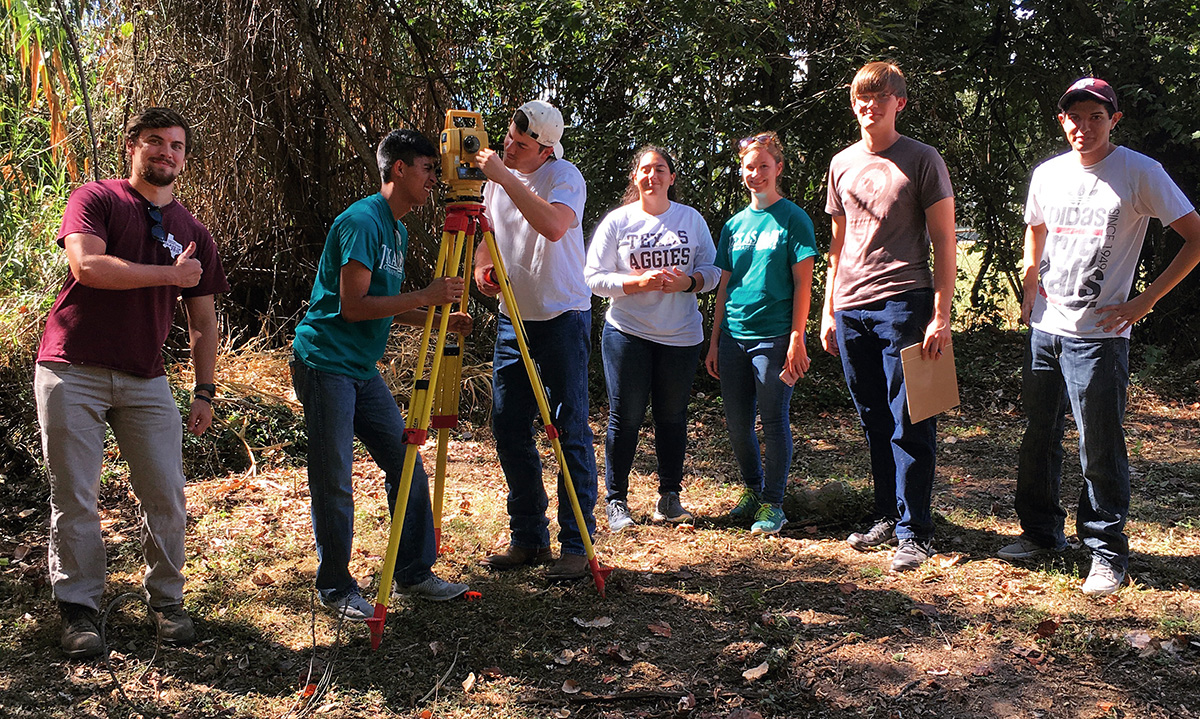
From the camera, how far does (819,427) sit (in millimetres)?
7625

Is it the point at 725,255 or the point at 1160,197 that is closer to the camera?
the point at 1160,197

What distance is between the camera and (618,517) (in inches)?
194

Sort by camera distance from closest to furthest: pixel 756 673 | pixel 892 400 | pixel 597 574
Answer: pixel 756 673, pixel 597 574, pixel 892 400

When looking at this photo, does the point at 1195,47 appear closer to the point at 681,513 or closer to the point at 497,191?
the point at 681,513

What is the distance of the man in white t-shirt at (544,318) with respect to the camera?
3893 mm

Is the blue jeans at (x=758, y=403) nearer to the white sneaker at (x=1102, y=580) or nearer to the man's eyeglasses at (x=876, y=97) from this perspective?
the man's eyeglasses at (x=876, y=97)

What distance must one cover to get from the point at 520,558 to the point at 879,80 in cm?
262

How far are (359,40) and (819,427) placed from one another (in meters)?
4.91

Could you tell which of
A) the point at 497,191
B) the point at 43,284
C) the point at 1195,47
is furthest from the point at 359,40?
the point at 1195,47

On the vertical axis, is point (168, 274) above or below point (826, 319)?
above

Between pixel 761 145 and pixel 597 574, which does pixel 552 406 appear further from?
pixel 761 145

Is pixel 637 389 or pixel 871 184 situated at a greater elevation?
pixel 871 184

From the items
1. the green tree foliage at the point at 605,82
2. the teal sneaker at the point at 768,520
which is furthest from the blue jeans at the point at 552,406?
the green tree foliage at the point at 605,82

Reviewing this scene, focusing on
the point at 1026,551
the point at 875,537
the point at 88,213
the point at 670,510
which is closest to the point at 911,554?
the point at 875,537
